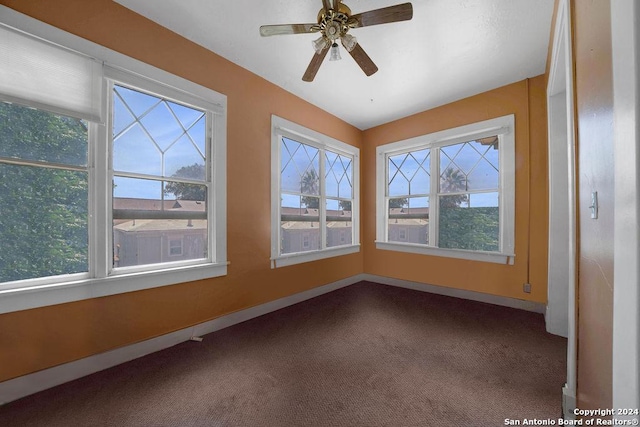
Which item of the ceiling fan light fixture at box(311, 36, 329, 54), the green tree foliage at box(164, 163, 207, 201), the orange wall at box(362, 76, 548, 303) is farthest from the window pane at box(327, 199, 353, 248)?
the ceiling fan light fixture at box(311, 36, 329, 54)

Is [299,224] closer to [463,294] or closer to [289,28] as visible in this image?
[289,28]

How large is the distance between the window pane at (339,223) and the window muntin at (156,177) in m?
1.96

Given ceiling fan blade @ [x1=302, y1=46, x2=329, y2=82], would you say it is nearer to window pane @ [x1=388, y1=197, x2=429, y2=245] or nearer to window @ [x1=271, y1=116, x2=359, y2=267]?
window @ [x1=271, y1=116, x2=359, y2=267]

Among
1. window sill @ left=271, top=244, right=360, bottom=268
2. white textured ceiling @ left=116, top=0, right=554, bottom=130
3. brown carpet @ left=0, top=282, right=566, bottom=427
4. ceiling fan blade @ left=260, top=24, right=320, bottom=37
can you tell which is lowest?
brown carpet @ left=0, top=282, right=566, bottom=427

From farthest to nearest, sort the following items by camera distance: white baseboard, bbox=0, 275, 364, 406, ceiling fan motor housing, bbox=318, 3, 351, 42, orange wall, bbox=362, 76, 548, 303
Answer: orange wall, bbox=362, 76, 548, 303, ceiling fan motor housing, bbox=318, 3, 351, 42, white baseboard, bbox=0, 275, 364, 406

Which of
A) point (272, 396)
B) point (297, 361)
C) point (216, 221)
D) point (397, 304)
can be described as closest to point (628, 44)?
point (272, 396)

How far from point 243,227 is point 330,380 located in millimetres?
1660

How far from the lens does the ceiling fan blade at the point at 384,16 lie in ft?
4.87

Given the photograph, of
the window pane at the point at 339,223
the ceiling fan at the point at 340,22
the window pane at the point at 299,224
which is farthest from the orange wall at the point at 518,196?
the ceiling fan at the point at 340,22

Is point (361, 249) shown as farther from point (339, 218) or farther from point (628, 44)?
point (628, 44)

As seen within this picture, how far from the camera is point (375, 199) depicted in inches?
167

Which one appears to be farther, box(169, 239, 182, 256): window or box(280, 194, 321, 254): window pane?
box(280, 194, 321, 254): window pane

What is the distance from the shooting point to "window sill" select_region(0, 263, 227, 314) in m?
1.46

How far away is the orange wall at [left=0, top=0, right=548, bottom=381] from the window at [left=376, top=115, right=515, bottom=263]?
0.42 ft
